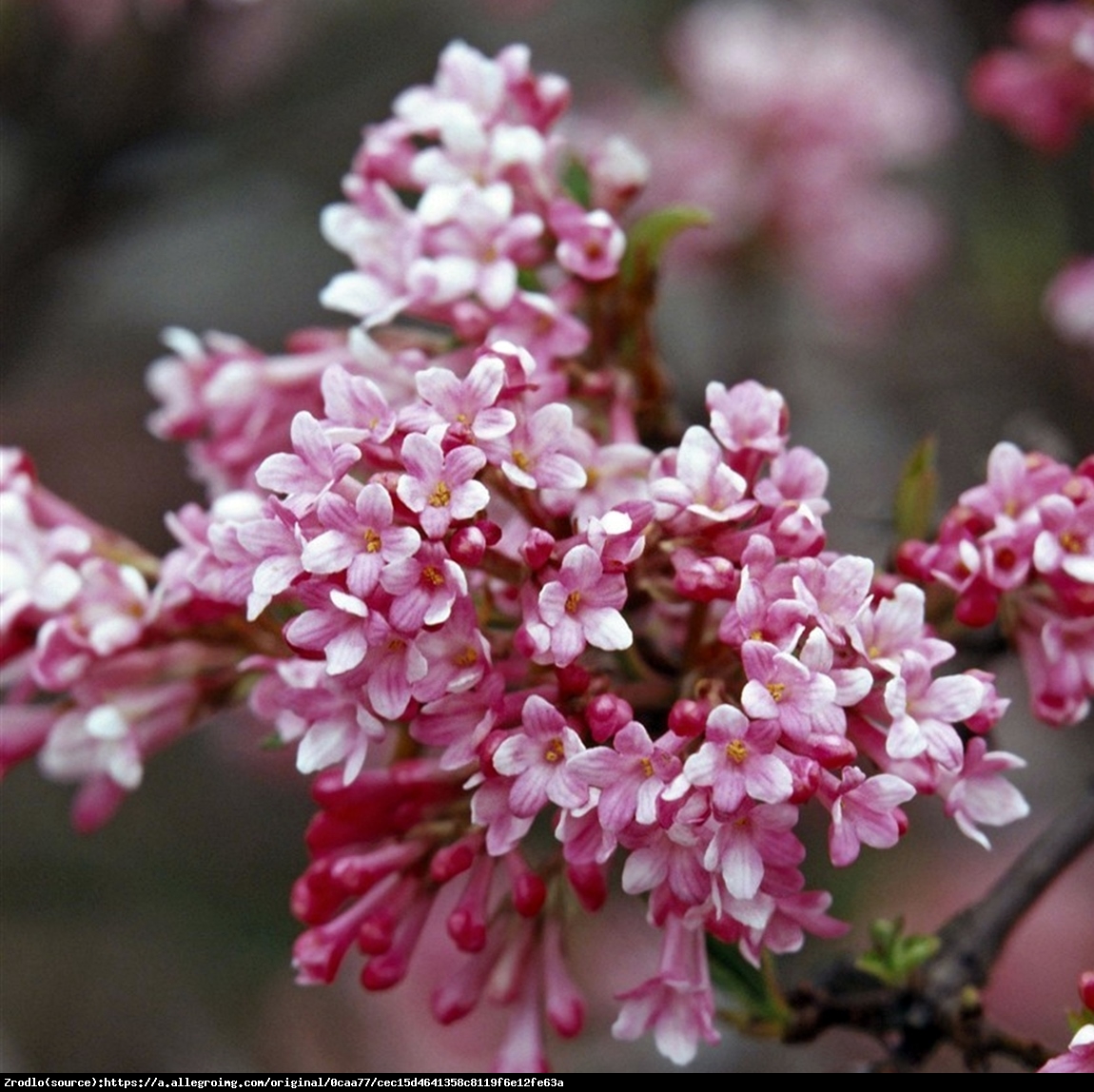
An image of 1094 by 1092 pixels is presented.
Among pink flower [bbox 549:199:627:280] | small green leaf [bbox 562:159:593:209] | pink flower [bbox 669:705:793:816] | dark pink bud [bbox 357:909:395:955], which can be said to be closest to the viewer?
pink flower [bbox 669:705:793:816]

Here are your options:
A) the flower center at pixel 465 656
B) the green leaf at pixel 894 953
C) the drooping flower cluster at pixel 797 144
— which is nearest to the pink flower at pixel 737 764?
the flower center at pixel 465 656

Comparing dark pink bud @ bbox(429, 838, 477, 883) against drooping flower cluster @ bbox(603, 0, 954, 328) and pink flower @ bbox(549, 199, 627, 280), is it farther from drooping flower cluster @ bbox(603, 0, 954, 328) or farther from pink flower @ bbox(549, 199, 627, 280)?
drooping flower cluster @ bbox(603, 0, 954, 328)

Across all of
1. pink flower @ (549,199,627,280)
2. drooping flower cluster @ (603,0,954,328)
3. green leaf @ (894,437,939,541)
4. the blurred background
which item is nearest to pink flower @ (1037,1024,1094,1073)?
green leaf @ (894,437,939,541)

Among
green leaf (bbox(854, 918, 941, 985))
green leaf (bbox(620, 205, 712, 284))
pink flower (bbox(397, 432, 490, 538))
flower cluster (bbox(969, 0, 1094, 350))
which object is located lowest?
green leaf (bbox(854, 918, 941, 985))

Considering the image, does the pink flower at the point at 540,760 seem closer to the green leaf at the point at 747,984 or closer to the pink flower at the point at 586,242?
the green leaf at the point at 747,984

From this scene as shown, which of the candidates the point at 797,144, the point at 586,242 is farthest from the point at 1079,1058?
the point at 797,144

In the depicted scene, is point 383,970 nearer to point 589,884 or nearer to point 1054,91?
point 589,884

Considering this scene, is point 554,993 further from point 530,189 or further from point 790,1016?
point 530,189

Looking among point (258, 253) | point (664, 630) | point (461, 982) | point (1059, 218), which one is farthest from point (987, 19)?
point (461, 982)
